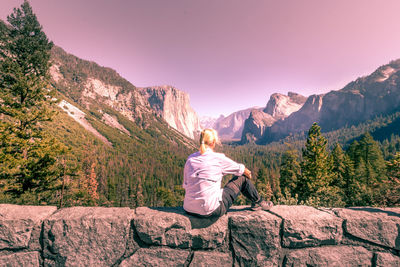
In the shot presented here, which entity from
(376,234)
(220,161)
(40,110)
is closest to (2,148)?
(40,110)

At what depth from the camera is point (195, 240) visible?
2.71 meters

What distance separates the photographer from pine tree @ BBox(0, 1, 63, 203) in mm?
11125

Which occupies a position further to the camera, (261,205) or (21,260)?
(261,205)

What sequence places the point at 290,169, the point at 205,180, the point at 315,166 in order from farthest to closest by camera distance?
1. the point at 290,169
2. the point at 315,166
3. the point at 205,180

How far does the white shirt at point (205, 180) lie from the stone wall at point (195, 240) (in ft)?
0.80

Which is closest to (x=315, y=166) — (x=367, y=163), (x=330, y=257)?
(x=367, y=163)

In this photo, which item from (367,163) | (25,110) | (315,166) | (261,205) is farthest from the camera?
(367,163)

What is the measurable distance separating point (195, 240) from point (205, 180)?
0.92 meters

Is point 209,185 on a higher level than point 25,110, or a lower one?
lower

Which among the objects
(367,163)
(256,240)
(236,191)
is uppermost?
(236,191)

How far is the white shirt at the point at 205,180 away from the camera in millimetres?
2771

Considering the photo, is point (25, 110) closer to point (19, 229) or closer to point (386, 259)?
point (19, 229)

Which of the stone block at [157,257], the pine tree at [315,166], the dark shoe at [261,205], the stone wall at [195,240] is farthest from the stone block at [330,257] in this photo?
the pine tree at [315,166]

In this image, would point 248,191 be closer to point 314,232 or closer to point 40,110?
point 314,232
